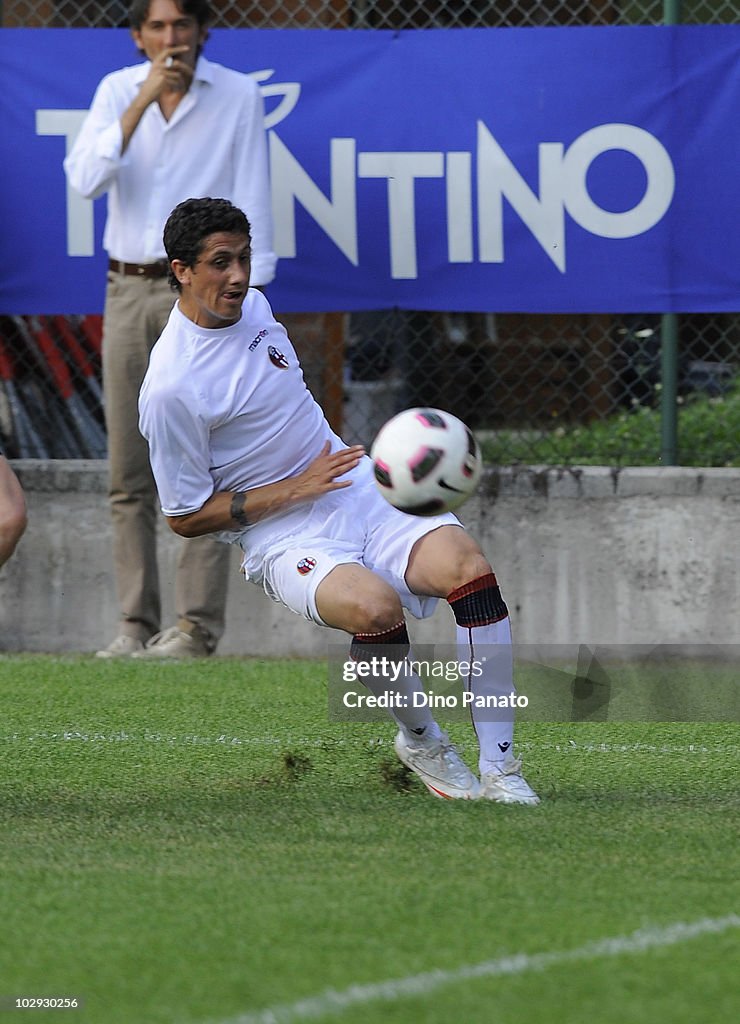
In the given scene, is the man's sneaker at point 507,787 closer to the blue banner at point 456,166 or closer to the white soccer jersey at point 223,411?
the white soccer jersey at point 223,411

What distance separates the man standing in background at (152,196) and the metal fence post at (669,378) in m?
1.82

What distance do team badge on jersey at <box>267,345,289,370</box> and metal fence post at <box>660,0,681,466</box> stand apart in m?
3.01

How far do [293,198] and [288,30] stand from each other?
0.78 metres

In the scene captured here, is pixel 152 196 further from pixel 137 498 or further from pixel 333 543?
pixel 333 543

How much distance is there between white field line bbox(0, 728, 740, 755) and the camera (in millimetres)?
6078

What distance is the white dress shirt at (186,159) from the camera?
7742mm

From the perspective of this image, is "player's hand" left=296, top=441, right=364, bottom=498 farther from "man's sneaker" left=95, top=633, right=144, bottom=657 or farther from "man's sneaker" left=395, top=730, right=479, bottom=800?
"man's sneaker" left=95, top=633, right=144, bottom=657

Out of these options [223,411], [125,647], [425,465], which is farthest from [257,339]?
[125,647]

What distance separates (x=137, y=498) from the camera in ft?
26.2

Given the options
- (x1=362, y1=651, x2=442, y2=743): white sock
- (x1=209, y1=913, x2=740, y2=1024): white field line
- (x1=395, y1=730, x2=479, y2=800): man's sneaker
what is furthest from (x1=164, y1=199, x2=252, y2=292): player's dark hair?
(x1=209, y1=913, x2=740, y2=1024): white field line

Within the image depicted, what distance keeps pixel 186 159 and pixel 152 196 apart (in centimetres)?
22

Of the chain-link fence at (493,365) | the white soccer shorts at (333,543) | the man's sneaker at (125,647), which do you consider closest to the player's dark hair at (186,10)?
the chain-link fence at (493,365)

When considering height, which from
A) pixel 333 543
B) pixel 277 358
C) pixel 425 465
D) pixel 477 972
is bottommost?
pixel 477 972

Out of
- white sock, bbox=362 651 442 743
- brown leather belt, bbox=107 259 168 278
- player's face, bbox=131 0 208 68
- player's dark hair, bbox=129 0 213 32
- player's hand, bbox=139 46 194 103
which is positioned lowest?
white sock, bbox=362 651 442 743
